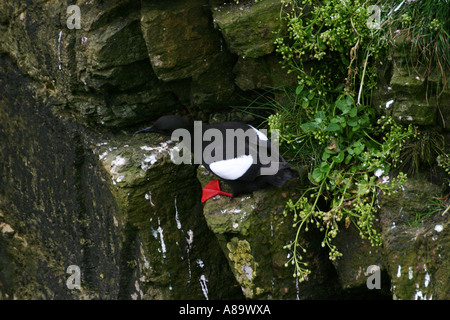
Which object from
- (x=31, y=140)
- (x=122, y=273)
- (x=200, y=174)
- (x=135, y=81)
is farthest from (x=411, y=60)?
(x=31, y=140)

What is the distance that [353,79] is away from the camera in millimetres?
3998

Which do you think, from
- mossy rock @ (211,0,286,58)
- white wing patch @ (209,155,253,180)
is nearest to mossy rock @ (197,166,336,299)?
white wing patch @ (209,155,253,180)

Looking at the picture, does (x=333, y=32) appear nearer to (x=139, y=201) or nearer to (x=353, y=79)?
(x=353, y=79)

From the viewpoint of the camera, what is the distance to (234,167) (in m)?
4.03

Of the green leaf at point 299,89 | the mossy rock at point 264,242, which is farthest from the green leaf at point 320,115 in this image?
the mossy rock at point 264,242

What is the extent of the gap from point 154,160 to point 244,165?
0.96 metres

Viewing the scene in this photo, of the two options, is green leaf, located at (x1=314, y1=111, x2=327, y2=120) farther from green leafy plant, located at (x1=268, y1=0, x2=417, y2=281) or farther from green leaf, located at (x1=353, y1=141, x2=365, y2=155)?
green leaf, located at (x1=353, y1=141, x2=365, y2=155)

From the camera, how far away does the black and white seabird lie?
13.1 ft

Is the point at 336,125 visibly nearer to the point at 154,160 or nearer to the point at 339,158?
the point at 339,158

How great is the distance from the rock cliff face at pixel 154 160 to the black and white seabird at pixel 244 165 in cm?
11

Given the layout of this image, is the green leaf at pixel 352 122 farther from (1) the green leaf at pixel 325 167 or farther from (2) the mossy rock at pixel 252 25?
(2) the mossy rock at pixel 252 25

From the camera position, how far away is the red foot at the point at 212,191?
4.25 m

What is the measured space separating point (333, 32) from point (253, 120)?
1.19m
